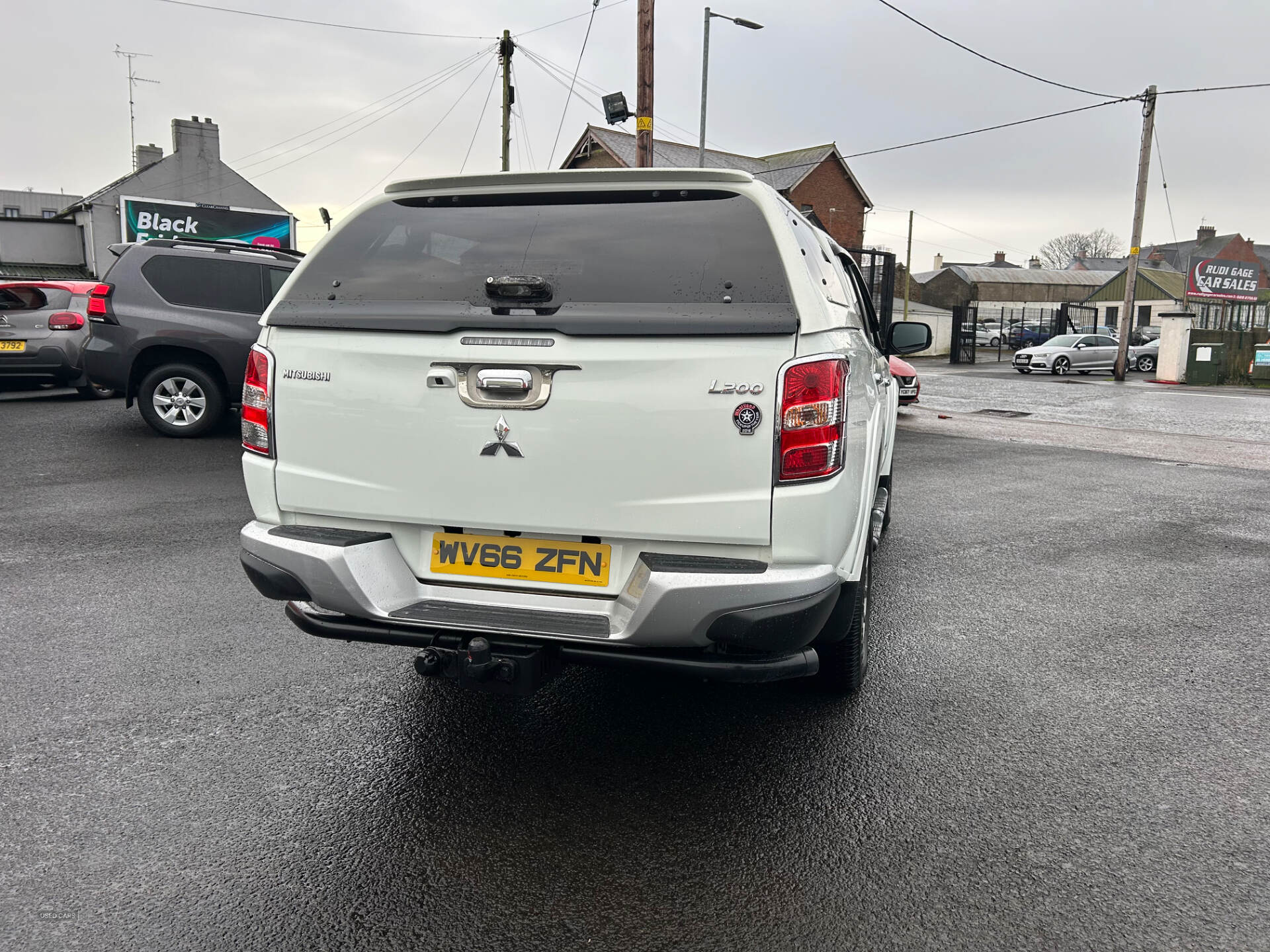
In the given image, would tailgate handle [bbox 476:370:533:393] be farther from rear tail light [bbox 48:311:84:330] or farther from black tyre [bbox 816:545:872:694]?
rear tail light [bbox 48:311:84:330]

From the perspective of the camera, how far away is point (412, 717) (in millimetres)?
3562

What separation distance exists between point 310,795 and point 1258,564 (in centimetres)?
605

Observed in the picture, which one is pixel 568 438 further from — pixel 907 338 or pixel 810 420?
pixel 907 338

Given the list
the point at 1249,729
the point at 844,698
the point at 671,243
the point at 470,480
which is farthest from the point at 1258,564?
the point at 470,480

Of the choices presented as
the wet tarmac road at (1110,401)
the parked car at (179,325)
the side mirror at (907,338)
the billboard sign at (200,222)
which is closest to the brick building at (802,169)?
the billboard sign at (200,222)

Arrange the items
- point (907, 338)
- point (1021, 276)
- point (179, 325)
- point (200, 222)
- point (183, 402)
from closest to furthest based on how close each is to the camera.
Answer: point (907, 338), point (179, 325), point (183, 402), point (200, 222), point (1021, 276)

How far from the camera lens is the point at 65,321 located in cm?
1319

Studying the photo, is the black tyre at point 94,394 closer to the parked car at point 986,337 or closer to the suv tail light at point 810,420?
the suv tail light at point 810,420

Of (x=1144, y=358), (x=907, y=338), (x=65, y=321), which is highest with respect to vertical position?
(x=907, y=338)

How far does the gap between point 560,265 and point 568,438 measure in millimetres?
604

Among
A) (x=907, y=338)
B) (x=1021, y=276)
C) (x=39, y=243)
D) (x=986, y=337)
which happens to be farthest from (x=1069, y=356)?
(x=1021, y=276)

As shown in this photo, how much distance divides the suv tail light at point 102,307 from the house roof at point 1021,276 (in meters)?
81.4

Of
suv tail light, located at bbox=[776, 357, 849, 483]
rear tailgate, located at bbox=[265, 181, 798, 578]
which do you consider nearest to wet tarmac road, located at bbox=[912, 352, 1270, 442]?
suv tail light, located at bbox=[776, 357, 849, 483]

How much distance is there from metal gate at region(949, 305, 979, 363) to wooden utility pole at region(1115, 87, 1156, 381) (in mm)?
7784
